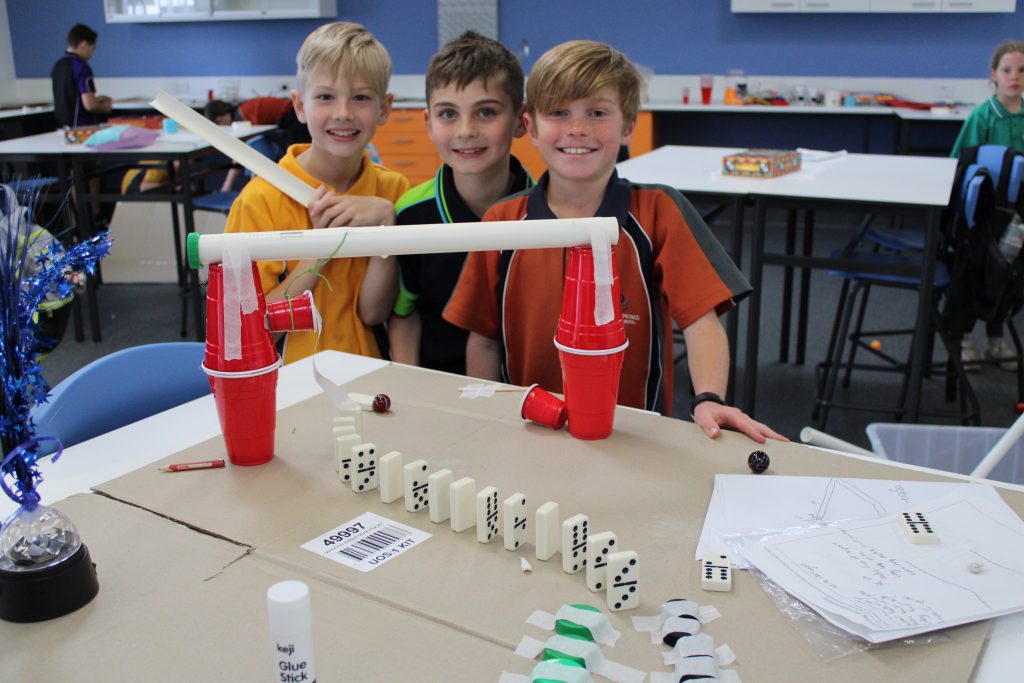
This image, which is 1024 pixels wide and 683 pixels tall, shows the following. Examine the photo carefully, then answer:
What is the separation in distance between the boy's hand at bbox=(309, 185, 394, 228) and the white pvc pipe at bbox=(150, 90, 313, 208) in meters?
0.03

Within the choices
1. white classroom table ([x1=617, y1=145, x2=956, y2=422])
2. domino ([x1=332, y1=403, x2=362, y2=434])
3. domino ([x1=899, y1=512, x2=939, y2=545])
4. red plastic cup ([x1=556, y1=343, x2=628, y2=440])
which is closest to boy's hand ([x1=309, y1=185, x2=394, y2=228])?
domino ([x1=332, y1=403, x2=362, y2=434])

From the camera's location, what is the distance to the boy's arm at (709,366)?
130 centimetres

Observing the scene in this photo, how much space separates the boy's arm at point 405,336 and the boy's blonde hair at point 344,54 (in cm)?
47

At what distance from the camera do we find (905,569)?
92 cm

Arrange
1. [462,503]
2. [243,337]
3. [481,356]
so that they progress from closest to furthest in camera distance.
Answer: [462,503]
[243,337]
[481,356]

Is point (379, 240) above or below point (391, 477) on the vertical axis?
above

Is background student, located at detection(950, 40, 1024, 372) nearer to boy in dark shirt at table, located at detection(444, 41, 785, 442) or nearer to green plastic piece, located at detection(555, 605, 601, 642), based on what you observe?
boy in dark shirt at table, located at detection(444, 41, 785, 442)

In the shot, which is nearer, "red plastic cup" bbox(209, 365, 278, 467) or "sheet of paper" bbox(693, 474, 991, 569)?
"sheet of paper" bbox(693, 474, 991, 569)

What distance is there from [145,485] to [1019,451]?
4.78 feet

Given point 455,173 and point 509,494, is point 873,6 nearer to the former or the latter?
point 455,173

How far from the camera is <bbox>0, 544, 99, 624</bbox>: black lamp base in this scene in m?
0.84

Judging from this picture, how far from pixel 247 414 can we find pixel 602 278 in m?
0.48

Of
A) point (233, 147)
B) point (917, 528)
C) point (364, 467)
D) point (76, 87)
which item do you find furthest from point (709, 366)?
point (76, 87)

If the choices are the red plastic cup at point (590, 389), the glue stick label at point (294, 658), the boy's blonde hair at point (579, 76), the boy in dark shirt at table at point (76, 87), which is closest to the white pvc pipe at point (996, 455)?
the red plastic cup at point (590, 389)
